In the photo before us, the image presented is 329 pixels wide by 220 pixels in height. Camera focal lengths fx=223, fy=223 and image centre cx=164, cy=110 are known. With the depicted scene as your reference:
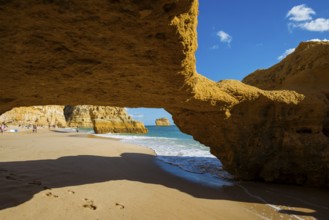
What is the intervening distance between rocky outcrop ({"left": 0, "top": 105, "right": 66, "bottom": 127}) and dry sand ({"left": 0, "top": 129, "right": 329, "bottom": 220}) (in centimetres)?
5099

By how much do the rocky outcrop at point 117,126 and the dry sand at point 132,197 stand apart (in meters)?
32.3

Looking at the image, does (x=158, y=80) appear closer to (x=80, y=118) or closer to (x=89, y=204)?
(x=89, y=204)

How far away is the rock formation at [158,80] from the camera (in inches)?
91.7

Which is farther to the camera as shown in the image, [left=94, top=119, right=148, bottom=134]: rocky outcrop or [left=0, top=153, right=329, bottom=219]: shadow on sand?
[left=94, top=119, right=148, bottom=134]: rocky outcrop

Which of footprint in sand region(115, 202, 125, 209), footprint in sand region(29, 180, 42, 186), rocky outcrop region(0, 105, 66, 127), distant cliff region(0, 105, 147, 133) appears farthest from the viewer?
rocky outcrop region(0, 105, 66, 127)

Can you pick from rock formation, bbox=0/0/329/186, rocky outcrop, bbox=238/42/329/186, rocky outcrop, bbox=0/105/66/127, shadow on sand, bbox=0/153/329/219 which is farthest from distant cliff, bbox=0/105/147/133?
rocky outcrop, bbox=238/42/329/186

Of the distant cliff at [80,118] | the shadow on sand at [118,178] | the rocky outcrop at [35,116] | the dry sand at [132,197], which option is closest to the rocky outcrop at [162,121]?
the distant cliff at [80,118]

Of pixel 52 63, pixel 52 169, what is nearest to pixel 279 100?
pixel 52 63

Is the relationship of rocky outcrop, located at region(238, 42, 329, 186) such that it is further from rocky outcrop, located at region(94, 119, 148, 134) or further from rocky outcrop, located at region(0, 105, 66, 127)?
rocky outcrop, located at region(0, 105, 66, 127)

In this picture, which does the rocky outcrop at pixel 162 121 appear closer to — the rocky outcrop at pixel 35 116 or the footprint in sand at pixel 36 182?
the rocky outcrop at pixel 35 116

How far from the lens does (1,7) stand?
80.7 inches

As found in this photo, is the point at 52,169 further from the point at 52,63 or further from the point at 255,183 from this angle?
the point at 255,183

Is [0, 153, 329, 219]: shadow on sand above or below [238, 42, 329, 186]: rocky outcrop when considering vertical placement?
below

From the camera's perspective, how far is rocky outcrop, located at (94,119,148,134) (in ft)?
128
